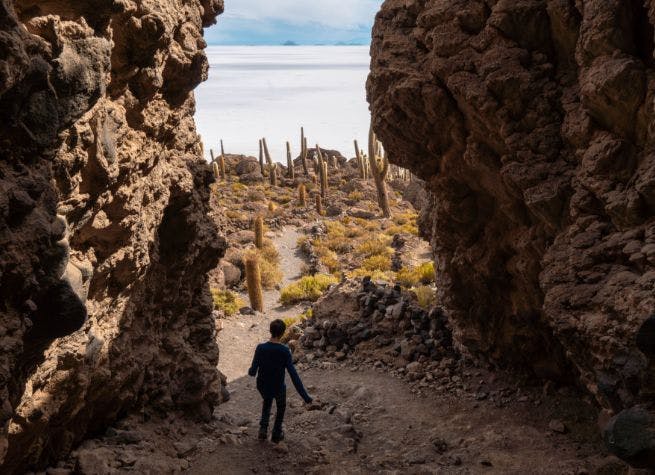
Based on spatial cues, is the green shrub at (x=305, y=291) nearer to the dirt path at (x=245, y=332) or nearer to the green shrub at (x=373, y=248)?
the dirt path at (x=245, y=332)

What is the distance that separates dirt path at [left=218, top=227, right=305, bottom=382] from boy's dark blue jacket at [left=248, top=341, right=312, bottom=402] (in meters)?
4.86

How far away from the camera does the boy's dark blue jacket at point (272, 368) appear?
6418 mm

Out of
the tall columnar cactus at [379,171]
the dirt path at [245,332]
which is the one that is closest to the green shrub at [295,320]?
the dirt path at [245,332]

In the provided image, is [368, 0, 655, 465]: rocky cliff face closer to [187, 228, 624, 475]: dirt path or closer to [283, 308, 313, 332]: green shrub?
[187, 228, 624, 475]: dirt path

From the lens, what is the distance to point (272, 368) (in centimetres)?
647

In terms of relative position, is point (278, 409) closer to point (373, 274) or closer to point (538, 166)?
point (538, 166)

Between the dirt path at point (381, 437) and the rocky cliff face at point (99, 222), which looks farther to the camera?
the dirt path at point (381, 437)

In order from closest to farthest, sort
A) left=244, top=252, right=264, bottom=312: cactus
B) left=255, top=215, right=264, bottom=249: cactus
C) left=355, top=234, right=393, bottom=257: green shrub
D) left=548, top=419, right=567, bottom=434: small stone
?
left=548, top=419, right=567, bottom=434: small stone
left=244, top=252, right=264, bottom=312: cactus
left=355, top=234, right=393, bottom=257: green shrub
left=255, top=215, right=264, bottom=249: cactus

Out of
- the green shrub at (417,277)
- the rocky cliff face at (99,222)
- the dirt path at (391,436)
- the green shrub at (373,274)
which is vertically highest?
the rocky cliff face at (99,222)

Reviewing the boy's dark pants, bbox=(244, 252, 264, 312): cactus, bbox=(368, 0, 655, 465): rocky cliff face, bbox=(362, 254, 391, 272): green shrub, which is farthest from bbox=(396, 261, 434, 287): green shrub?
the boy's dark pants

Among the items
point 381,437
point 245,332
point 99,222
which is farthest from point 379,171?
point 99,222

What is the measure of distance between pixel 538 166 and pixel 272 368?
3588mm

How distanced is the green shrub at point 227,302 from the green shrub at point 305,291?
1.27m

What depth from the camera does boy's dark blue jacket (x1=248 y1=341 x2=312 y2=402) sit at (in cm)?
642
